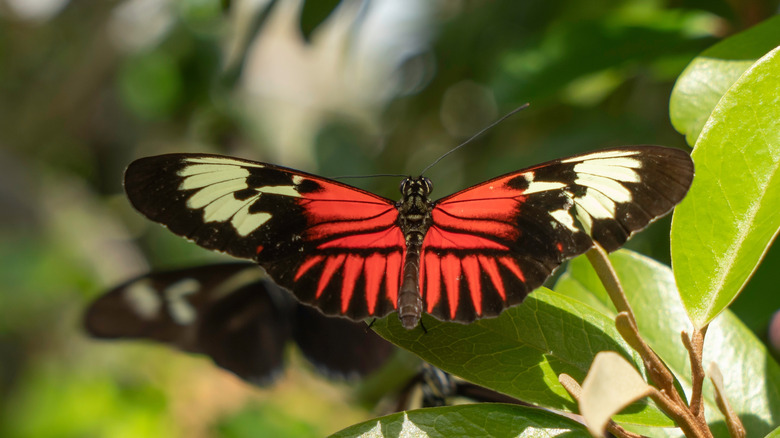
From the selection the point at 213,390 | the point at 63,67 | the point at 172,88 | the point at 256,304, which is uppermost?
the point at 63,67

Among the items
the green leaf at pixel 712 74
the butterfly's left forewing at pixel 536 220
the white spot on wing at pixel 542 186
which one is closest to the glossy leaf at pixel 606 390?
the butterfly's left forewing at pixel 536 220

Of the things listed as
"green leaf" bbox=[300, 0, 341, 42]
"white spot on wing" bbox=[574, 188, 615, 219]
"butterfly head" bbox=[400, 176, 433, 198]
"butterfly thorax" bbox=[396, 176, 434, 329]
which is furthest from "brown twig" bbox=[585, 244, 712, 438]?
"green leaf" bbox=[300, 0, 341, 42]

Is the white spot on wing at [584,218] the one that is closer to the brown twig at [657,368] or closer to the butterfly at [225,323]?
the brown twig at [657,368]

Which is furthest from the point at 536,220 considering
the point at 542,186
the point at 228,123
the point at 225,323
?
the point at 228,123

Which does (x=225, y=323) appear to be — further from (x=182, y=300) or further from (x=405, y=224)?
(x=405, y=224)

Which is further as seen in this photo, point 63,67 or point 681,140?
point 63,67

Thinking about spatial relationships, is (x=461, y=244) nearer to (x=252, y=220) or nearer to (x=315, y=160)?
(x=252, y=220)

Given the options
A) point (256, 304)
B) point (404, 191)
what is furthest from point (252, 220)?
point (256, 304)
